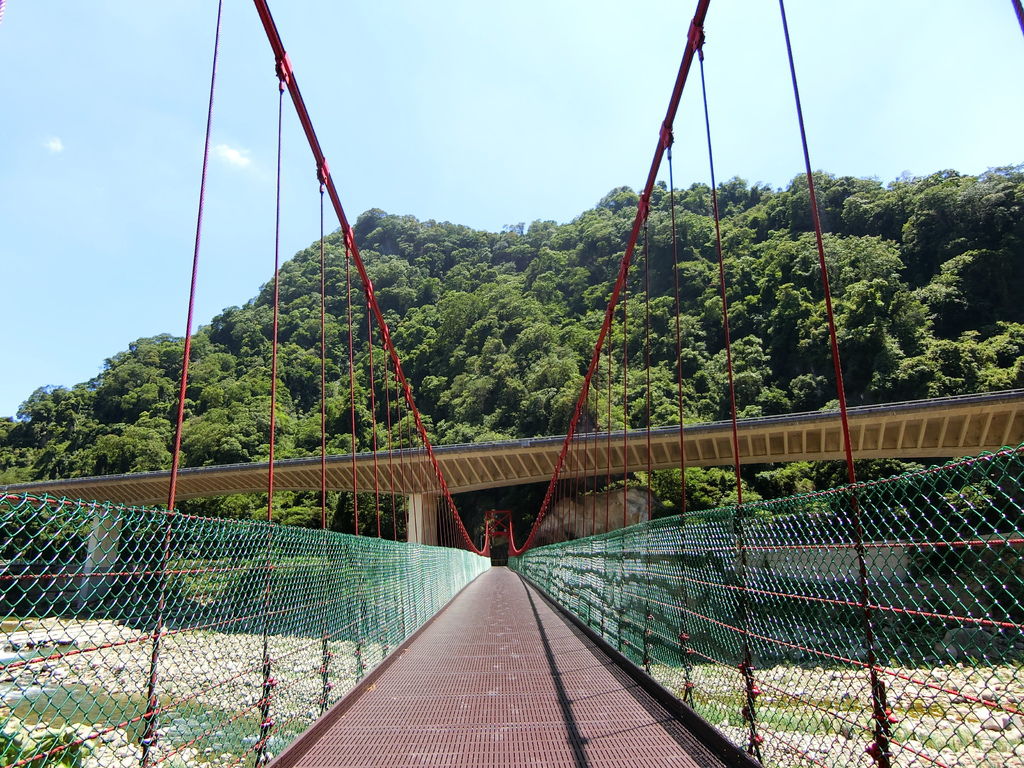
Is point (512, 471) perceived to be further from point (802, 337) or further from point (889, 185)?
point (889, 185)

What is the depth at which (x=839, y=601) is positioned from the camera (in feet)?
7.32

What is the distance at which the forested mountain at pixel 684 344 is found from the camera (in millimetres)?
33219

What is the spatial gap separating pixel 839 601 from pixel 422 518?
109ft

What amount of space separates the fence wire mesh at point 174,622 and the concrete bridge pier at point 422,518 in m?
27.7

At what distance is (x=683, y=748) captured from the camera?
9.41ft

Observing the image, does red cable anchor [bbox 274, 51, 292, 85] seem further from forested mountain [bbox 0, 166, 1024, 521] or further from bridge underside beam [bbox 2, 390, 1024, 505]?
forested mountain [bbox 0, 166, 1024, 521]

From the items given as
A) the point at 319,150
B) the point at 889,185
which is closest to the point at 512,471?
the point at 319,150

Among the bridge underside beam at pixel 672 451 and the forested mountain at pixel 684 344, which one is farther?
the forested mountain at pixel 684 344

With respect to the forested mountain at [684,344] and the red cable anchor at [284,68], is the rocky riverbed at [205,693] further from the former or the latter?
the forested mountain at [684,344]

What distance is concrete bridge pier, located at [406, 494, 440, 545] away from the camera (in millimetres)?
32531

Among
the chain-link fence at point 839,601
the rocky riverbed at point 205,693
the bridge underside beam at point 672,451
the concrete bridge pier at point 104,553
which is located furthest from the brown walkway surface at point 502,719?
the bridge underside beam at point 672,451

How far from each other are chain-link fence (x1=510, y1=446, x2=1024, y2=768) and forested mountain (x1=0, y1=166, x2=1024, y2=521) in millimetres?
28964

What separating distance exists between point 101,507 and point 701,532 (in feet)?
9.24

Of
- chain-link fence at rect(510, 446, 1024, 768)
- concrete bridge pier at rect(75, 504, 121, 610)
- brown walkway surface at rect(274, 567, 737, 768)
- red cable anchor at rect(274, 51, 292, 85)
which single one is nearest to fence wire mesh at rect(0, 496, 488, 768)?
concrete bridge pier at rect(75, 504, 121, 610)
